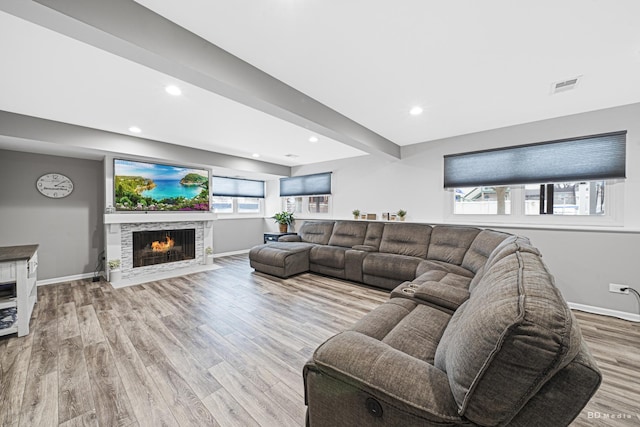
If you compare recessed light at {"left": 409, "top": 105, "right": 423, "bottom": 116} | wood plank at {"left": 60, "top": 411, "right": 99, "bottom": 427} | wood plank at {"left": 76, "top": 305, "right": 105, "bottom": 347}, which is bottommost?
wood plank at {"left": 60, "top": 411, "right": 99, "bottom": 427}

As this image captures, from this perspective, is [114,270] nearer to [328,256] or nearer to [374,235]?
[328,256]

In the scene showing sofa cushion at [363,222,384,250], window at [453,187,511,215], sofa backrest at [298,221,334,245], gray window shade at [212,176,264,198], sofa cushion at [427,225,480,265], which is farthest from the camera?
gray window shade at [212,176,264,198]

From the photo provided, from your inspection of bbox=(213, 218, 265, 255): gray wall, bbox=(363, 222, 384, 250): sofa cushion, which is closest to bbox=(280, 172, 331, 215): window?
bbox=(213, 218, 265, 255): gray wall

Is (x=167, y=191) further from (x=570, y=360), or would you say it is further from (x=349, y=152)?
(x=570, y=360)

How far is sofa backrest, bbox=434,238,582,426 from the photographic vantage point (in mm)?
644

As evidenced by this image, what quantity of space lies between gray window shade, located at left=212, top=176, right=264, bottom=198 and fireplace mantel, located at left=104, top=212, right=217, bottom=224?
1286 mm

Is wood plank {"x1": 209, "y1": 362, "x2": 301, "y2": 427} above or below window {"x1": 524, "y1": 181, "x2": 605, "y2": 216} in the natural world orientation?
below

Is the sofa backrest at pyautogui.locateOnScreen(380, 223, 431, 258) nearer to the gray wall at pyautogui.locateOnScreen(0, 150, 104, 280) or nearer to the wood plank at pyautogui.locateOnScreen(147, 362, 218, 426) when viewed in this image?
the wood plank at pyautogui.locateOnScreen(147, 362, 218, 426)

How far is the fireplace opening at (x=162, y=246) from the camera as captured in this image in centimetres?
449

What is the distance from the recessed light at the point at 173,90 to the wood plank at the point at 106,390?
2427 millimetres

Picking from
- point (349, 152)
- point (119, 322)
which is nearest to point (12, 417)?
point (119, 322)

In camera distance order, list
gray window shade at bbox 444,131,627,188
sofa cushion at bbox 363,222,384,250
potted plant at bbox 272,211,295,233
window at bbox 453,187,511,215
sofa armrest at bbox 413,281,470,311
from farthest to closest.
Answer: potted plant at bbox 272,211,295,233
sofa cushion at bbox 363,222,384,250
window at bbox 453,187,511,215
gray window shade at bbox 444,131,627,188
sofa armrest at bbox 413,281,470,311

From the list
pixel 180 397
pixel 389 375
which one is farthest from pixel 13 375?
pixel 389 375

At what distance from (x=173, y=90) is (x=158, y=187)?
9.13 feet
